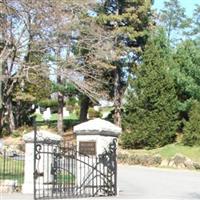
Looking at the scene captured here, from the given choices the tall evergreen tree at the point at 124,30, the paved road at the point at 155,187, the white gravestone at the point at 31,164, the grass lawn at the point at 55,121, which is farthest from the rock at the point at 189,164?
the grass lawn at the point at 55,121

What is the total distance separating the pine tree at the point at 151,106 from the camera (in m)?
39.4

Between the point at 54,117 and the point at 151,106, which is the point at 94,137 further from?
the point at 54,117

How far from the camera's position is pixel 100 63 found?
37625 millimetres

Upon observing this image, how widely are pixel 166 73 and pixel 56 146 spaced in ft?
75.6

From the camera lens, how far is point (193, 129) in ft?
123

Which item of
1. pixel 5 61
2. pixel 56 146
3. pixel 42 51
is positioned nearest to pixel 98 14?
pixel 42 51

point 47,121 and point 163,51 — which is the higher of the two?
point 163,51

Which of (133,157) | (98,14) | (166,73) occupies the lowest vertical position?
(133,157)

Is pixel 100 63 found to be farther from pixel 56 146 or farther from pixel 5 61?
pixel 56 146

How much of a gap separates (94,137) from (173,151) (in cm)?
1989

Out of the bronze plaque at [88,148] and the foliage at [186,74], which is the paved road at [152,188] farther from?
the foliage at [186,74]

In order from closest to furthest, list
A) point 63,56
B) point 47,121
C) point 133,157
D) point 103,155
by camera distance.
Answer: point 103,155, point 63,56, point 133,157, point 47,121

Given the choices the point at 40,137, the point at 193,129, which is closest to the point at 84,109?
the point at 193,129

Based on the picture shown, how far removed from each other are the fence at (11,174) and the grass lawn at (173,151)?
10.8 metres
